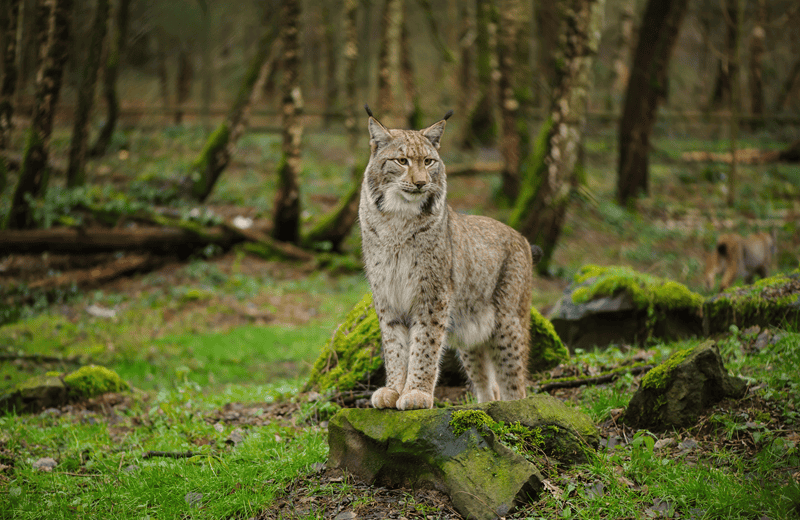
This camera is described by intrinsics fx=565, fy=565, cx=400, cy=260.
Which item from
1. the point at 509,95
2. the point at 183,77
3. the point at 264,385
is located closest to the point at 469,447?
the point at 264,385

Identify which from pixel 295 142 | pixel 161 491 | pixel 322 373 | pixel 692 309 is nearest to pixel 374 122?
pixel 322 373

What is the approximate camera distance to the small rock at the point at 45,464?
15.7ft

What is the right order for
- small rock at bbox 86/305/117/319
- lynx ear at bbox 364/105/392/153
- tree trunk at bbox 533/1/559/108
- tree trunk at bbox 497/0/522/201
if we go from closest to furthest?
lynx ear at bbox 364/105/392/153 < small rock at bbox 86/305/117/319 < tree trunk at bbox 497/0/522/201 < tree trunk at bbox 533/1/559/108

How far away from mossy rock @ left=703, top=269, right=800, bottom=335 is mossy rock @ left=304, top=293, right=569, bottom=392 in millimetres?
1756

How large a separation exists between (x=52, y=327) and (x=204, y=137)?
13982 mm

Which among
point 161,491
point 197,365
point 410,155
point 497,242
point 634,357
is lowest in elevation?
point 197,365

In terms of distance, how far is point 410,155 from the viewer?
14.8 ft

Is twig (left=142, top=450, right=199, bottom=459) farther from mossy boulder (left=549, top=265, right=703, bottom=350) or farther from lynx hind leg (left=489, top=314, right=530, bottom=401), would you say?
mossy boulder (left=549, top=265, right=703, bottom=350)

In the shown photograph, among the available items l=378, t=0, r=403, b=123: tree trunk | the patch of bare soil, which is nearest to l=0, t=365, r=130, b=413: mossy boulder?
the patch of bare soil

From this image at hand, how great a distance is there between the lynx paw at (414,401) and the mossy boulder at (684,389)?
167 centimetres

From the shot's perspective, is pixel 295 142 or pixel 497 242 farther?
pixel 295 142

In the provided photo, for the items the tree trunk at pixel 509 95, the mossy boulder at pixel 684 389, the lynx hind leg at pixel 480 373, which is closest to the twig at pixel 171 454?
the lynx hind leg at pixel 480 373

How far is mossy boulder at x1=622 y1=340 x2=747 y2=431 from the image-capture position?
4246 millimetres

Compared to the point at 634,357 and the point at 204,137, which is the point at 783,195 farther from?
the point at 204,137
